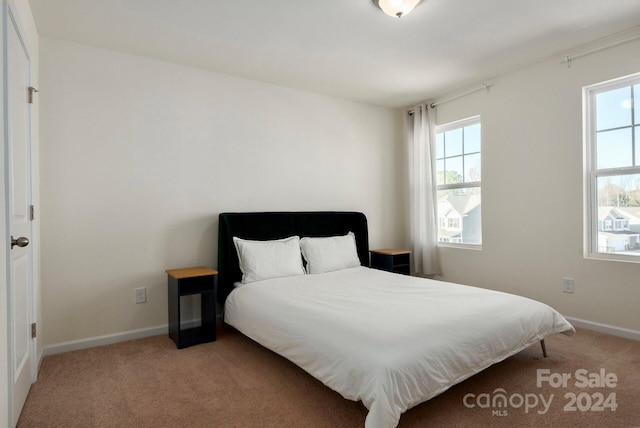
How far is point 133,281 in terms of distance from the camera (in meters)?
3.09

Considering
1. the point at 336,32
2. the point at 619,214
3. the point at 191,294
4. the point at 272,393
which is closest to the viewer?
the point at 272,393

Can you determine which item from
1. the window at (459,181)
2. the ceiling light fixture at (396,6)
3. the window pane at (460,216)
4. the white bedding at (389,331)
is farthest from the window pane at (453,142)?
the ceiling light fixture at (396,6)

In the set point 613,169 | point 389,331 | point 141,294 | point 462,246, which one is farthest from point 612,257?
point 141,294

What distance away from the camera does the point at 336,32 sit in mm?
2791

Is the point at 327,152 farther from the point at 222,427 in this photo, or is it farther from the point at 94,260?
the point at 222,427

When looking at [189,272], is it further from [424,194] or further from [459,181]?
[459,181]

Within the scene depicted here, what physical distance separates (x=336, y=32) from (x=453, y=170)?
7.59ft

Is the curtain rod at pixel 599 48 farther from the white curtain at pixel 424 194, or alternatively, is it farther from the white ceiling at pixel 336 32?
the white curtain at pixel 424 194

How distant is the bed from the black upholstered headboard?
0.03 ft

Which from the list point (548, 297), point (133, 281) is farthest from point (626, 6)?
point (133, 281)

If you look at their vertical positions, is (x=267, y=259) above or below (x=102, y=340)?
above

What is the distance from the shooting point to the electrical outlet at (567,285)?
324cm

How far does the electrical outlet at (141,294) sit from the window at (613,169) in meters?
3.87

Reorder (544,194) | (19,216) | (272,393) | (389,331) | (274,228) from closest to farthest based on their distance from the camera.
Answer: (389,331) < (19,216) < (272,393) < (544,194) < (274,228)
